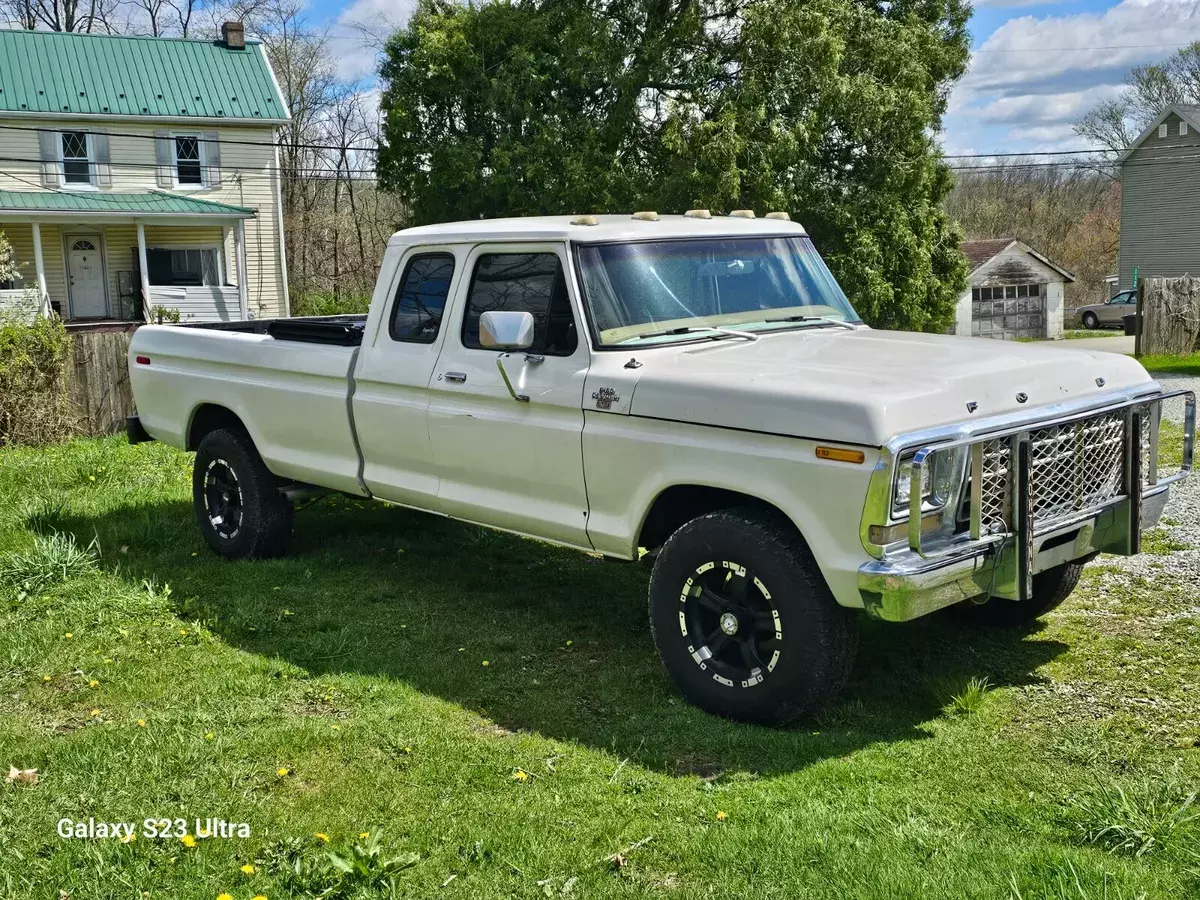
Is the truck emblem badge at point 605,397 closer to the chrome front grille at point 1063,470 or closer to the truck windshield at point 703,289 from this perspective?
the truck windshield at point 703,289

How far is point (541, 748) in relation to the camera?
488 centimetres

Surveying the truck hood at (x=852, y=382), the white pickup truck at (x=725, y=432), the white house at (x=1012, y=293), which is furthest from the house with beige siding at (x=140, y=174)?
the truck hood at (x=852, y=382)

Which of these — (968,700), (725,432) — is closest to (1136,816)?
(968,700)

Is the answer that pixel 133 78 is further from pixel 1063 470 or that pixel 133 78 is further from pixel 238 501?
pixel 1063 470

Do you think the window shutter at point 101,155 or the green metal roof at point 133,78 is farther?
the window shutter at point 101,155

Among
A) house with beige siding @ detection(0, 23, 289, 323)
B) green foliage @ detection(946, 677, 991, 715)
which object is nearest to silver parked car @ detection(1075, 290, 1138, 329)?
house with beige siding @ detection(0, 23, 289, 323)

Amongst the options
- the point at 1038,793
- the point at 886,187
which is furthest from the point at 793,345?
the point at 886,187

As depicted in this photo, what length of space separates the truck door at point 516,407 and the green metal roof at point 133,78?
96.6ft

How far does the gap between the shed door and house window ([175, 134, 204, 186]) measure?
95.3ft

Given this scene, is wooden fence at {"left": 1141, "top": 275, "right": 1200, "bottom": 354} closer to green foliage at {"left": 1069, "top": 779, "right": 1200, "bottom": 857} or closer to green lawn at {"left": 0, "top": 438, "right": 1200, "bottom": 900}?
green lawn at {"left": 0, "top": 438, "right": 1200, "bottom": 900}

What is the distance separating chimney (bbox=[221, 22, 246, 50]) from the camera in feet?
111

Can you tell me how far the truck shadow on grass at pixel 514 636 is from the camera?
500 centimetres

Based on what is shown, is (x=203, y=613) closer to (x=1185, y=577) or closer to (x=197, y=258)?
(x=1185, y=577)

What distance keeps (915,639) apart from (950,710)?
3.36ft
